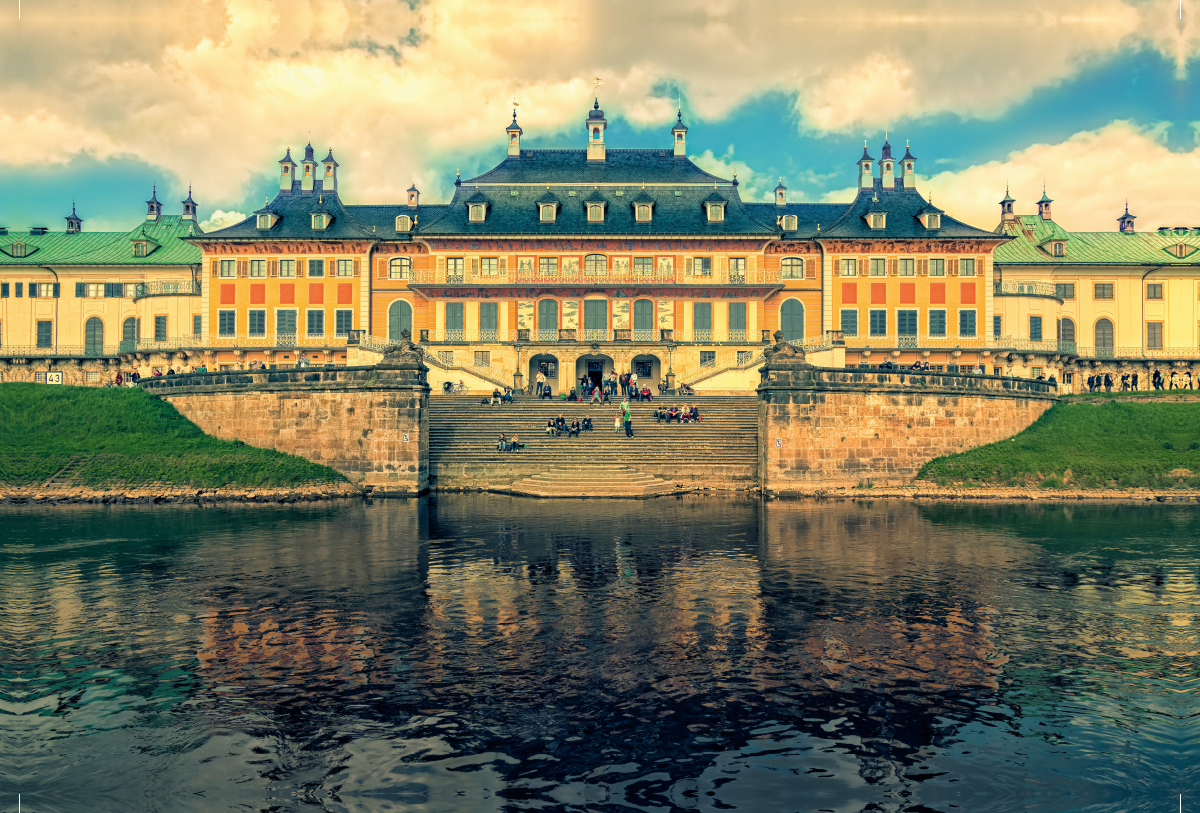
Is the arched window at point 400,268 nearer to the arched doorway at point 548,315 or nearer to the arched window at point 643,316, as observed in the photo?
the arched doorway at point 548,315

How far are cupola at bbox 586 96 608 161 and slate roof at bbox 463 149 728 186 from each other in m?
0.58

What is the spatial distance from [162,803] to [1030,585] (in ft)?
53.1

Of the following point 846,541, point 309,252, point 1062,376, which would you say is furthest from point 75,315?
point 1062,376

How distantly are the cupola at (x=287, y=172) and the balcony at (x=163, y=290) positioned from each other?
33.7 ft

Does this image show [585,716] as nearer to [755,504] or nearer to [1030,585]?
[1030,585]

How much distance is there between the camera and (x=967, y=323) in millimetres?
57438

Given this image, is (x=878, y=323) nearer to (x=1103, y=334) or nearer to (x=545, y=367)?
(x=1103, y=334)

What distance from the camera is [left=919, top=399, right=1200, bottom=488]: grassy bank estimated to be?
3322cm

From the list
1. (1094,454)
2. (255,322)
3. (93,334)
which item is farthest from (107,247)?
(1094,454)

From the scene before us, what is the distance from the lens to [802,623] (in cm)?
1443

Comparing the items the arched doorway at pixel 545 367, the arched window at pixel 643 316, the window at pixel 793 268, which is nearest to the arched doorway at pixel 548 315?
the arched doorway at pixel 545 367

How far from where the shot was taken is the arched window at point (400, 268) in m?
59.6

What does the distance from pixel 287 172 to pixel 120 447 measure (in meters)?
38.4

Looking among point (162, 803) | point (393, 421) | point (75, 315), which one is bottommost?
point (162, 803)
